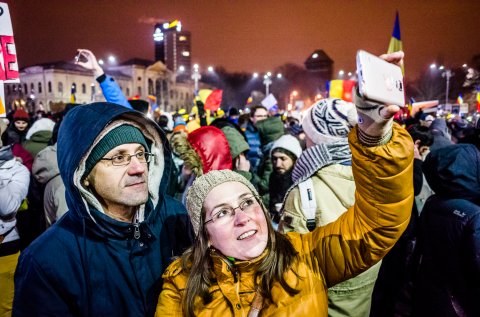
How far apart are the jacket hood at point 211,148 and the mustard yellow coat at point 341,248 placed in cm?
213

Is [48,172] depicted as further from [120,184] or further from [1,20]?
[120,184]

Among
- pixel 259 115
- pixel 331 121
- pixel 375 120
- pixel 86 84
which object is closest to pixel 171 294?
pixel 375 120

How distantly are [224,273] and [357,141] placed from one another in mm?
1009

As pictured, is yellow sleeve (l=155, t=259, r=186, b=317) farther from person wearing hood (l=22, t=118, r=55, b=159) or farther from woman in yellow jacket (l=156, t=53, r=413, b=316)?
person wearing hood (l=22, t=118, r=55, b=159)

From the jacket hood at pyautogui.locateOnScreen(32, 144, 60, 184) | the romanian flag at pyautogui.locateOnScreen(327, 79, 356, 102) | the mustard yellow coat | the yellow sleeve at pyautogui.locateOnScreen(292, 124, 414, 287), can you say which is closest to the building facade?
the romanian flag at pyautogui.locateOnScreen(327, 79, 356, 102)

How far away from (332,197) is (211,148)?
Answer: 1949mm

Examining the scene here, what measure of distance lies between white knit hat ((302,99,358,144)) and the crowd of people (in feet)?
0.04

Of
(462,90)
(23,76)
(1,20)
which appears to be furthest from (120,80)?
(1,20)

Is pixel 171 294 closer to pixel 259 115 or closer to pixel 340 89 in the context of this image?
pixel 340 89

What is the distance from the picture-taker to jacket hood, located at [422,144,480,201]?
280 cm

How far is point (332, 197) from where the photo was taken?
2.53 meters

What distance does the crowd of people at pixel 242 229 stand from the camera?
1632 millimetres

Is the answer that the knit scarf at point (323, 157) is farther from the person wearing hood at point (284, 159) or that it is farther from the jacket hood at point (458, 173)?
the person wearing hood at point (284, 159)

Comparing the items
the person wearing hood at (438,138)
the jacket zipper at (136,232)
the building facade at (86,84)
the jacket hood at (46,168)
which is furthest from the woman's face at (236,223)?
the building facade at (86,84)
